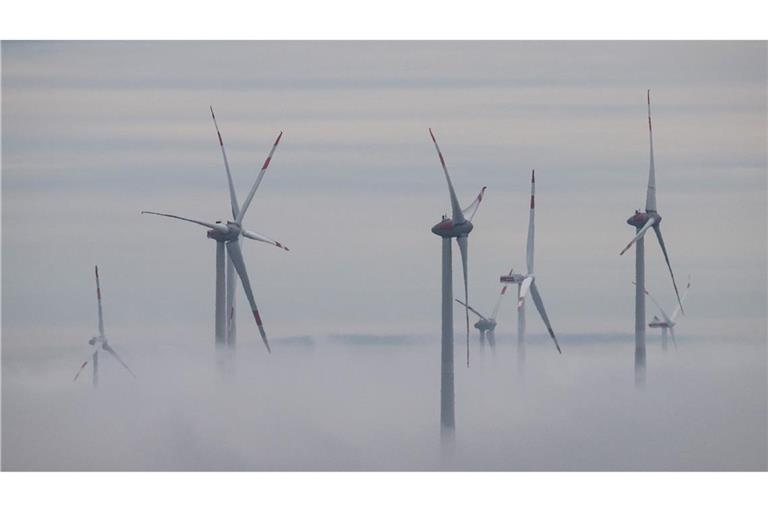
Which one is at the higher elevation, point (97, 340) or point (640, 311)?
point (640, 311)

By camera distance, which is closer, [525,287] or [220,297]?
[525,287]

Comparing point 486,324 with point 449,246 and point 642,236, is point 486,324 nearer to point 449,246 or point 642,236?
point 642,236

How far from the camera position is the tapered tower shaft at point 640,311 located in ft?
391

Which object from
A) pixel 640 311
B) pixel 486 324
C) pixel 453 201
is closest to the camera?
pixel 453 201

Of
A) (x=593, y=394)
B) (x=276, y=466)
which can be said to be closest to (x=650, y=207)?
(x=593, y=394)

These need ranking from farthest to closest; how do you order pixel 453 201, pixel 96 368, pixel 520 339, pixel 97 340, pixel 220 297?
pixel 520 339
pixel 97 340
pixel 96 368
pixel 220 297
pixel 453 201

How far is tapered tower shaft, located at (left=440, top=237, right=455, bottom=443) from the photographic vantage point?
10388 centimetres

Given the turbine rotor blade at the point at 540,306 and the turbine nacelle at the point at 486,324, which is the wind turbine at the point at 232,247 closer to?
the turbine rotor blade at the point at 540,306

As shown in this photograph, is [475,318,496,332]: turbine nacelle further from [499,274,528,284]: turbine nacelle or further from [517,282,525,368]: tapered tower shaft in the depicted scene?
[499,274,528,284]: turbine nacelle

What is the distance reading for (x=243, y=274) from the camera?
10631 centimetres

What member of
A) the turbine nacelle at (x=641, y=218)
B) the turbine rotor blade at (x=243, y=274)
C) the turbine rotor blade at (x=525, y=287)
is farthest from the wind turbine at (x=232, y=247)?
the turbine nacelle at (x=641, y=218)

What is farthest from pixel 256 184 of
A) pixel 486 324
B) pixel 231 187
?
pixel 486 324

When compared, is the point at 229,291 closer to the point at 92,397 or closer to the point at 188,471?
the point at 92,397

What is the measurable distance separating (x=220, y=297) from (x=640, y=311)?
2268 cm
